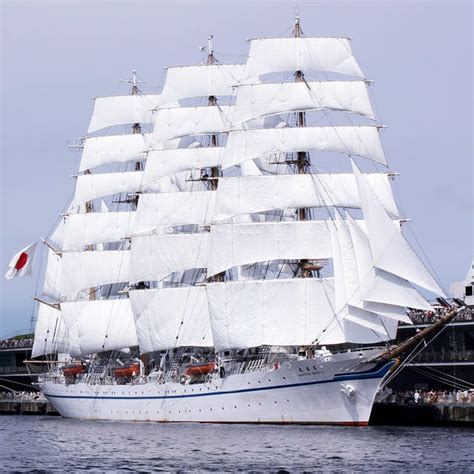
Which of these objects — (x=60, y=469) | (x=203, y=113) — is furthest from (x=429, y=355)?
(x=60, y=469)

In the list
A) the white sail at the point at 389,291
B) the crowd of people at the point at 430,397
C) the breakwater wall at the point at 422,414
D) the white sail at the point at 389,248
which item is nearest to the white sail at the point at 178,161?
the white sail at the point at 389,248

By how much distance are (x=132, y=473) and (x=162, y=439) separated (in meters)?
19.0

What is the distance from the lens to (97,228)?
118 metres

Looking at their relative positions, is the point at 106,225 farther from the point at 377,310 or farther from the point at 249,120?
the point at 377,310

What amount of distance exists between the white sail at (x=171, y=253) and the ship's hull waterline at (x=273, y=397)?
844 cm

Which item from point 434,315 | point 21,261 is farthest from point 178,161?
point 434,315

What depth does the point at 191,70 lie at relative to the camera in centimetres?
10981

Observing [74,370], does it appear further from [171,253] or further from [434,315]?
[434,315]

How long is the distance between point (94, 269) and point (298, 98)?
1027 inches

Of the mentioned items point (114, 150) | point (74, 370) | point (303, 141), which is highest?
point (114, 150)

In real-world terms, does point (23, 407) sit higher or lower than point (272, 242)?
lower

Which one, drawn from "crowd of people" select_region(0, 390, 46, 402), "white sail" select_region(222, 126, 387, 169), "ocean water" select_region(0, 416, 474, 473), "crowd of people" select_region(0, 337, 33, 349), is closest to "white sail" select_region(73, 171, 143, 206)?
"crowd of people" select_region(0, 390, 46, 402)

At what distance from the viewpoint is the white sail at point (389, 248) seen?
86.1 metres

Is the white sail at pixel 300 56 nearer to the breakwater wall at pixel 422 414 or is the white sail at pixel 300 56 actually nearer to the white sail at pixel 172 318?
the white sail at pixel 172 318
